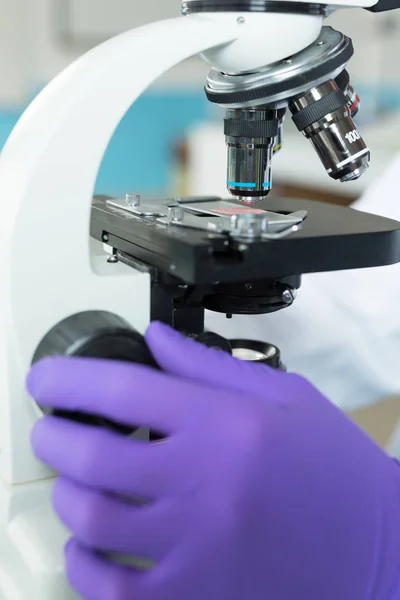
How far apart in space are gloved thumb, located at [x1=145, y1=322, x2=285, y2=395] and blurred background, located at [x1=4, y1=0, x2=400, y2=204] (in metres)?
1.46

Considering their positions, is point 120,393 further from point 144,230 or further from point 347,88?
point 347,88

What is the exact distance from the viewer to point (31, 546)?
548 millimetres

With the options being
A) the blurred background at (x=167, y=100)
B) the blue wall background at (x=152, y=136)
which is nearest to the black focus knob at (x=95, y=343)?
the blurred background at (x=167, y=100)

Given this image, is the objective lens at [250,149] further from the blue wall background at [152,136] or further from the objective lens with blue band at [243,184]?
the blue wall background at [152,136]

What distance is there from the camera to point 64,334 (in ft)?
1.77

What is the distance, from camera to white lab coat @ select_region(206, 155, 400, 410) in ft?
3.10

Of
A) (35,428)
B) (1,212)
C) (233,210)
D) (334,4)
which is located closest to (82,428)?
(35,428)

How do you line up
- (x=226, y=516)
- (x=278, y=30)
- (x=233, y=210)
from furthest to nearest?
(x=233, y=210)
(x=278, y=30)
(x=226, y=516)

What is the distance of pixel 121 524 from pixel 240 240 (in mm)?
229

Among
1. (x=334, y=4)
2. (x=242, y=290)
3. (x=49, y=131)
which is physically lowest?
(x=242, y=290)

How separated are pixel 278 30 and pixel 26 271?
29cm

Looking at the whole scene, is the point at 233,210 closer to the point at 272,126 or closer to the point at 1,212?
the point at 272,126

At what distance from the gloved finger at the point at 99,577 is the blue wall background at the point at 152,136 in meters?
2.02

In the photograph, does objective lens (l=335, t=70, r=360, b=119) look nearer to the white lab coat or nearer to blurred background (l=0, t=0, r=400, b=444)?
the white lab coat
